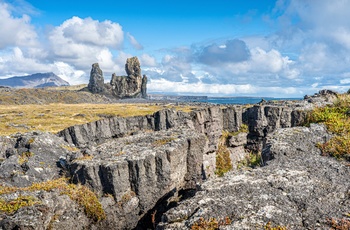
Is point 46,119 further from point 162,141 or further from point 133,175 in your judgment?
point 133,175

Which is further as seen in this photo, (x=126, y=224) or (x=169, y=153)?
(x=169, y=153)

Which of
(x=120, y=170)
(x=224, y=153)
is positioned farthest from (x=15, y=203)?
(x=224, y=153)

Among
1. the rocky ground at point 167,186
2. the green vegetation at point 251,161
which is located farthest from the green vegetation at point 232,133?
the rocky ground at point 167,186

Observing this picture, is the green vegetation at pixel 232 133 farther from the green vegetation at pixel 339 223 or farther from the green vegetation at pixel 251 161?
the green vegetation at pixel 339 223

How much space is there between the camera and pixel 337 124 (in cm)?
1711

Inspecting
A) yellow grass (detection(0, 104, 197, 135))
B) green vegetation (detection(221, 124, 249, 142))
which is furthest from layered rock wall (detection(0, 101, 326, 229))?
yellow grass (detection(0, 104, 197, 135))

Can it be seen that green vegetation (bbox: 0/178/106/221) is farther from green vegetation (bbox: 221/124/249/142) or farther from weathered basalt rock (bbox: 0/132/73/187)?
green vegetation (bbox: 221/124/249/142)

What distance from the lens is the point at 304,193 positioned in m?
10.3

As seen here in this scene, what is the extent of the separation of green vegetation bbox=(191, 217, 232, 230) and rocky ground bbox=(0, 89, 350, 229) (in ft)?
0.10

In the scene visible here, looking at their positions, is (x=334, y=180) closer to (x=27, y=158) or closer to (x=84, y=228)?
(x=84, y=228)

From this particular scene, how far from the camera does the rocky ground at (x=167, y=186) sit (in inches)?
369

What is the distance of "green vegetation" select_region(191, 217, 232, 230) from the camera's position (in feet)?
28.4

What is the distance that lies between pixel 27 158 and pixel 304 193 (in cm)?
1882


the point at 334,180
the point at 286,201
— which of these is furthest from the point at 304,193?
the point at 334,180
